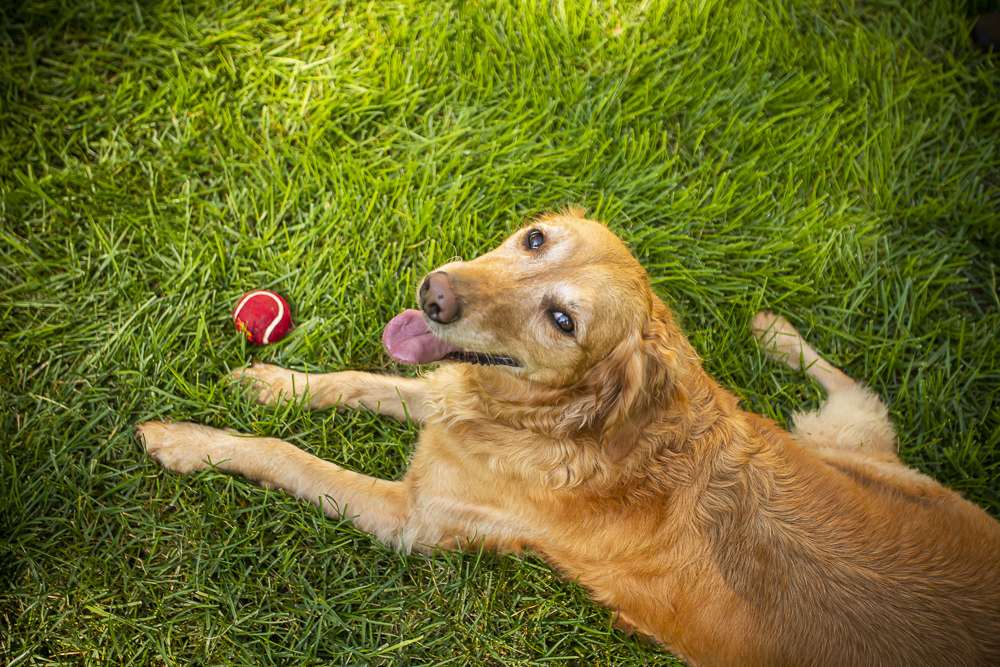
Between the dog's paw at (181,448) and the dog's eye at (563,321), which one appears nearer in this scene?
the dog's eye at (563,321)

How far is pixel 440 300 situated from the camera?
8.01ft

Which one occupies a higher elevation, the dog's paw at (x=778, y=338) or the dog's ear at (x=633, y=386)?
the dog's ear at (x=633, y=386)

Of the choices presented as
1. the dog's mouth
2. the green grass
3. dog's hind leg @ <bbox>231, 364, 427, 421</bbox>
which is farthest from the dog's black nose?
the green grass

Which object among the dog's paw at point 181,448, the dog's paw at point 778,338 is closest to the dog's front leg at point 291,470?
the dog's paw at point 181,448

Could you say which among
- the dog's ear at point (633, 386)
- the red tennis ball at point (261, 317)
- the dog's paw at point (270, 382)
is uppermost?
the dog's ear at point (633, 386)

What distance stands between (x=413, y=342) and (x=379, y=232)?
3.45ft

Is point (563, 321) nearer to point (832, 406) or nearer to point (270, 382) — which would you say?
point (270, 382)

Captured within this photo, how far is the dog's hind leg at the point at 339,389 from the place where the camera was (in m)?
3.23

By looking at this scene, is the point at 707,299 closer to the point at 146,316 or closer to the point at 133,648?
the point at 146,316

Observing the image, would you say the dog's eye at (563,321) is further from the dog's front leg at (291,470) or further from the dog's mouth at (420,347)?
the dog's front leg at (291,470)

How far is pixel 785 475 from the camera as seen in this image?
8.38ft

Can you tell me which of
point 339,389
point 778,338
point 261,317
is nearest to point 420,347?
point 339,389

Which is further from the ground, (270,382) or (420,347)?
(420,347)

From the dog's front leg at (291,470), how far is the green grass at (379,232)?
11 centimetres
